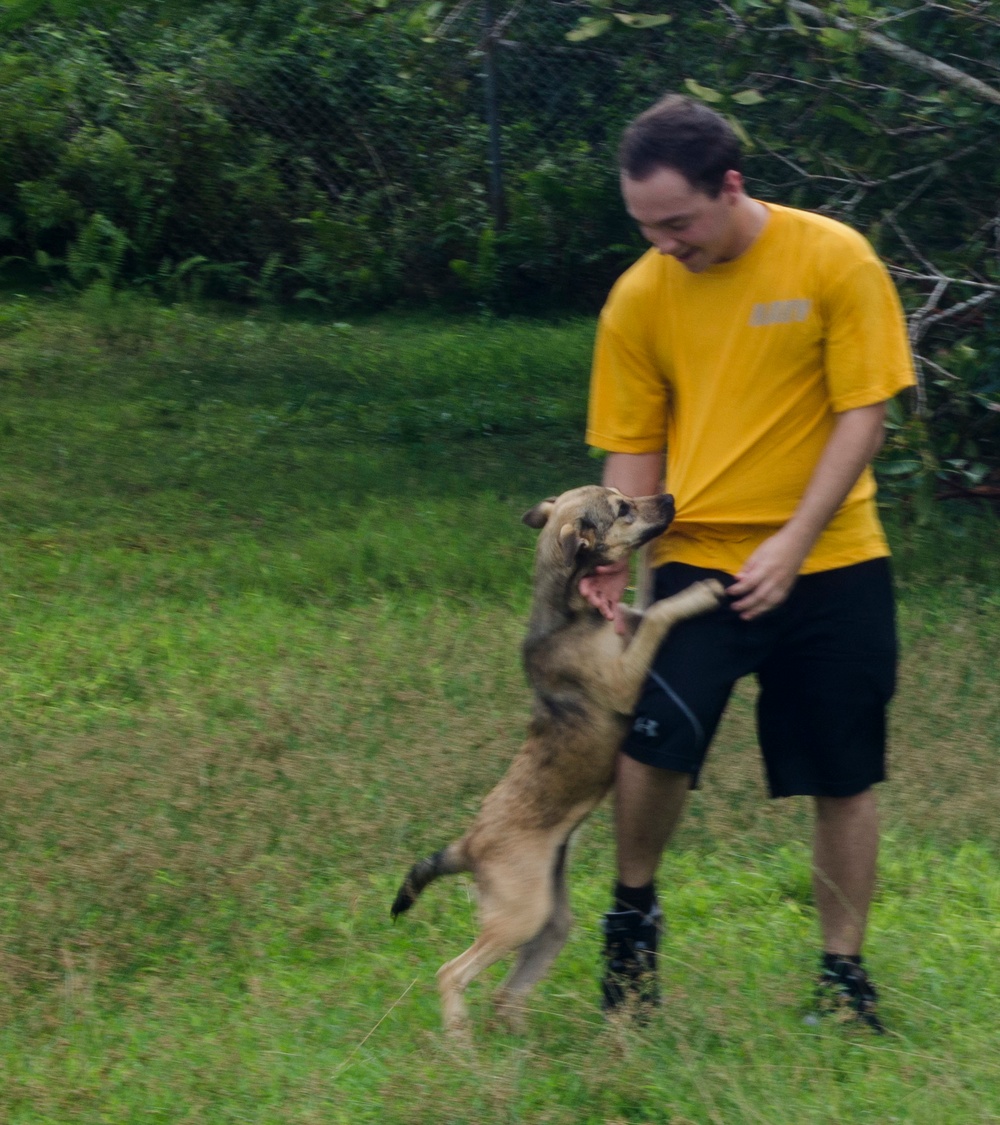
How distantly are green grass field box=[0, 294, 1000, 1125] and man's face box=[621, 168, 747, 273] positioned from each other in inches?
75.6

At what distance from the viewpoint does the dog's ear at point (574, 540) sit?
4.05 m

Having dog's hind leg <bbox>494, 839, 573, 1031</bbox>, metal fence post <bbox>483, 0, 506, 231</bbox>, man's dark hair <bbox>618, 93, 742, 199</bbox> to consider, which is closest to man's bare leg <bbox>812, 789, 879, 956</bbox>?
dog's hind leg <bbox>494, 839, 573, 1031</bbox>

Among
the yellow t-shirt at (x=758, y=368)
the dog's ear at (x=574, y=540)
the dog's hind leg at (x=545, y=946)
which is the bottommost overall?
the dog's hind leg at (x=545, y=946)

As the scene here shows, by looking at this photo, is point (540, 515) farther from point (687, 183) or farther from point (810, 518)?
point (687, 183)

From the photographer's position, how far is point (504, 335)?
461 inches

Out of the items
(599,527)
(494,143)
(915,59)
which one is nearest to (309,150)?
(494,143)

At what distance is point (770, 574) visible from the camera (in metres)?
3.45

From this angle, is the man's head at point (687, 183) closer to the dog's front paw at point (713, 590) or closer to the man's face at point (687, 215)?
the man's face at point (687, 215)

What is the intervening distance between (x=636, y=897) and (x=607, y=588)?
2.82 feet

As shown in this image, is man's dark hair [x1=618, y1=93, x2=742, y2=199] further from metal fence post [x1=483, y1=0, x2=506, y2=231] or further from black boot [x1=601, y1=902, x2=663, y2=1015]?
metal fence post [x1=483, y1=0, x2=506, y2=231]

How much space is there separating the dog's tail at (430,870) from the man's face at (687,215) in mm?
1697

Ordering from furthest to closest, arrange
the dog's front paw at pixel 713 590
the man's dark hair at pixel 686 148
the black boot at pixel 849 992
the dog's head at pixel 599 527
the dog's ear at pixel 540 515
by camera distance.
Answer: the dog's ear at pixel 540 515, the dog's head at pixel 599 527, the black boot at pixel 849 992, the dog's front paw at pixel 713 590, the man's dark hair at pixel 686 148

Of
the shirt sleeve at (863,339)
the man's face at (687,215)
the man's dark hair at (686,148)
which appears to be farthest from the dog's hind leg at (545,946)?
the man's dark hair at (686,148)

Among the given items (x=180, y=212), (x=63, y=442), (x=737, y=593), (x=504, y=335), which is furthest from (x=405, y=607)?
(x=180, y=212)
